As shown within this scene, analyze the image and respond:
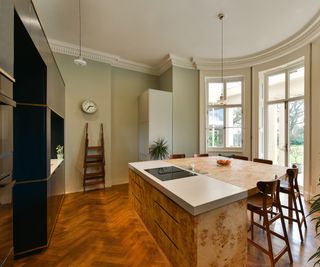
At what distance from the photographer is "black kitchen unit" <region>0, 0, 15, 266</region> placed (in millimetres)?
800

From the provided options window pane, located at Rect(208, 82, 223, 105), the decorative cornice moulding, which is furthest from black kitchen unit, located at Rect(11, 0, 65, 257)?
window pane, located at Rect(208, 82, 223, 105)

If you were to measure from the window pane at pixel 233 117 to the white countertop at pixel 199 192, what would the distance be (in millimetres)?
3426

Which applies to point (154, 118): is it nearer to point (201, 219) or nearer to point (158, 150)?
point (158, 150)

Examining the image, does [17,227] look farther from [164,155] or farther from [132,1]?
[132,1]

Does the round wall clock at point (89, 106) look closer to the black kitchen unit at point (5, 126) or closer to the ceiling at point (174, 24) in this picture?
the ceiling at point (174, 24)

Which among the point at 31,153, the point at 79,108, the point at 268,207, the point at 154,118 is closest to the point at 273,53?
the point at 154,118

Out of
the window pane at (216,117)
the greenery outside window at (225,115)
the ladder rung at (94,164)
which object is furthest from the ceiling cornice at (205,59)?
the ladder rung at (94,164)

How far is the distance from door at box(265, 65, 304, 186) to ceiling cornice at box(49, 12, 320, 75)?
20.3 inches

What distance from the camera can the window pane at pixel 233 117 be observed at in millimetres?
4742

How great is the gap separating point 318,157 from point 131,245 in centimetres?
360

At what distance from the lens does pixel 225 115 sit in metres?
4.86

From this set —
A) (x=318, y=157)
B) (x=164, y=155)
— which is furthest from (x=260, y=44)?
(x=164, y=155)

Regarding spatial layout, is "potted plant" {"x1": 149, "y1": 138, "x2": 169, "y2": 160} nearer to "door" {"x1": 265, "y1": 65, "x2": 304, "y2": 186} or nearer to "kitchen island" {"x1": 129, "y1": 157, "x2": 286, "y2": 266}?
"kitchen island" {"x1": 129, "y1": 157, "x2": 286, "y2": 266}

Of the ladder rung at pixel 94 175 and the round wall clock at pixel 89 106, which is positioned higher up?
the round wall clock at pixel 89 106
